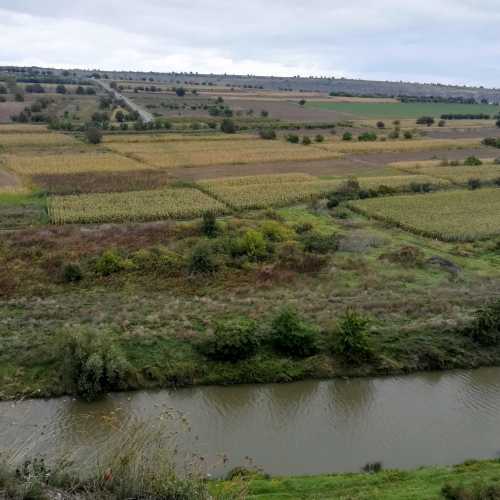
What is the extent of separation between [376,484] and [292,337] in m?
6.89

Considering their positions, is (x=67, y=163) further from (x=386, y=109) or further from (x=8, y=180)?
(x=386, y=109)

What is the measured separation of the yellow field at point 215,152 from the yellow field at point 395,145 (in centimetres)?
335

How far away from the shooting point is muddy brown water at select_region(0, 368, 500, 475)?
15.4m

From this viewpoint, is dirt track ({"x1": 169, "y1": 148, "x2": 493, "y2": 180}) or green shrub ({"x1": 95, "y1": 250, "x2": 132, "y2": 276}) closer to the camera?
green shrub ({"x1": 95, "y1": 250, "x2": 132, "y2": 276})

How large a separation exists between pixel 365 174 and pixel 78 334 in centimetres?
4049

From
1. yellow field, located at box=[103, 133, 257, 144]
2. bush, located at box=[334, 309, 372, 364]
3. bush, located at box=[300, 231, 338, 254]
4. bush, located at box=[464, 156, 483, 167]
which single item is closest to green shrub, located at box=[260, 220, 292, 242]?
bush, located at box=[300, 231, 338, 254]

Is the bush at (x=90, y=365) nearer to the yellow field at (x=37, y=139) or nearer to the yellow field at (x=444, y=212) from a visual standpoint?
the yellow field at (x=444, y=212)

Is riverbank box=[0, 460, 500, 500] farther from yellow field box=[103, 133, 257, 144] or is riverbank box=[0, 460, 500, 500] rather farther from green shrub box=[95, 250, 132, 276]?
yellow field box=[103, 133, 257, 144]

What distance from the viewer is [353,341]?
65.2 ft

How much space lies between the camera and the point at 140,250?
A: 28.8 m

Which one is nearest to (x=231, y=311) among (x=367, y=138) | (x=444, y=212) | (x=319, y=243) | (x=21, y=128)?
(x=319, y=243)

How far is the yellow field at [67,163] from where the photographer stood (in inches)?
2037

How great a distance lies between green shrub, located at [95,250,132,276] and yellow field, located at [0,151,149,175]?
85.5ft

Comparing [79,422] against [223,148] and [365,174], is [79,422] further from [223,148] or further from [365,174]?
[223,148]
